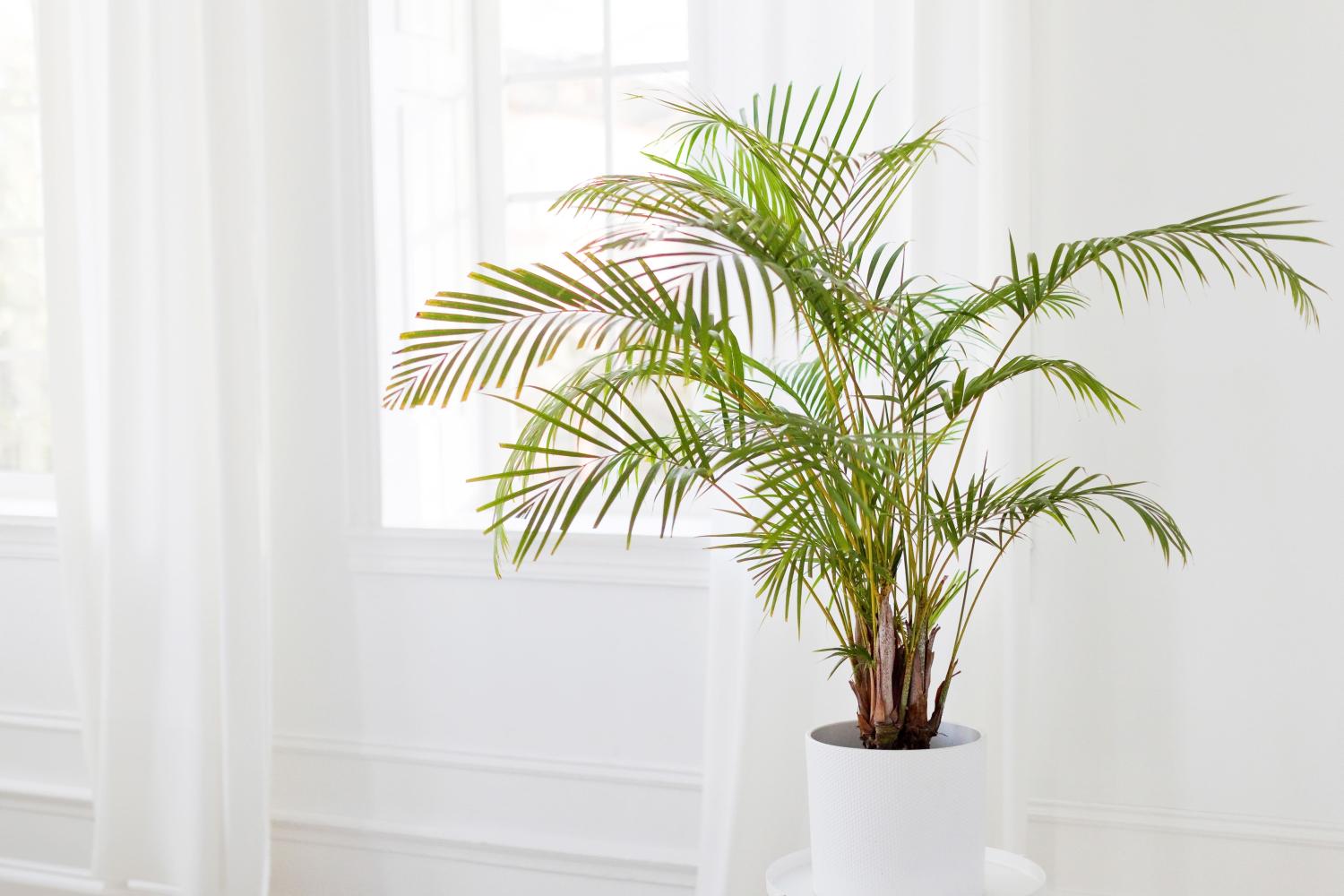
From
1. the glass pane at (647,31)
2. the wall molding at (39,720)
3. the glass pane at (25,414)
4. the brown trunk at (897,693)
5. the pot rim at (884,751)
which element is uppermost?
the glass pane at (647,31)

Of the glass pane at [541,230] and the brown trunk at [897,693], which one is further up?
the glass pane at [541,230]

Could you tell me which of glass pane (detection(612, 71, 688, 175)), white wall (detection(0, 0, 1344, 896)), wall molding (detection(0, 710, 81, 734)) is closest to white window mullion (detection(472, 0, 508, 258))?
glass pane (detection(612, 71, 688, 175))

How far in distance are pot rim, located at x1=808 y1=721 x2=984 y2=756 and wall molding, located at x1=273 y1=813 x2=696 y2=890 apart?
91 centimetres

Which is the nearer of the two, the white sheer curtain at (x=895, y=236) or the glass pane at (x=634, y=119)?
the white sheer curtain at (x=895, y=236)

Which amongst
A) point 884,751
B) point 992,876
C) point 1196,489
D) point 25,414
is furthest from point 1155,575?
point 25,414

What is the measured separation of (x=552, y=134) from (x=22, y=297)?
1.59 metres

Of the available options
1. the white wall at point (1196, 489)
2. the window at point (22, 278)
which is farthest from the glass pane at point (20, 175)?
the white wall at point (1196, 489)

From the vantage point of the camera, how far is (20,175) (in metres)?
3.45

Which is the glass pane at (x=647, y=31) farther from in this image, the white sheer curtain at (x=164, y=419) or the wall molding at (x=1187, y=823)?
the wall molding at (x=1187, y=823)

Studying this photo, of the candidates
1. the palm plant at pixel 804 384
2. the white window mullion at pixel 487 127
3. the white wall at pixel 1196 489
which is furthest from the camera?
the white window mullion at pixel 487 127

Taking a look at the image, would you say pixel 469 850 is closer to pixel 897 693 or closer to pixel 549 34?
pixel 897 693

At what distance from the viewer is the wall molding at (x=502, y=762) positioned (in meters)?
A: 2.61

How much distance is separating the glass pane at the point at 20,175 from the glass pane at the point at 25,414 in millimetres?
378

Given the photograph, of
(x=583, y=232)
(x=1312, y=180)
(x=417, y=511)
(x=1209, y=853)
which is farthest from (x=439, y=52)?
(x=1209, y=853)
